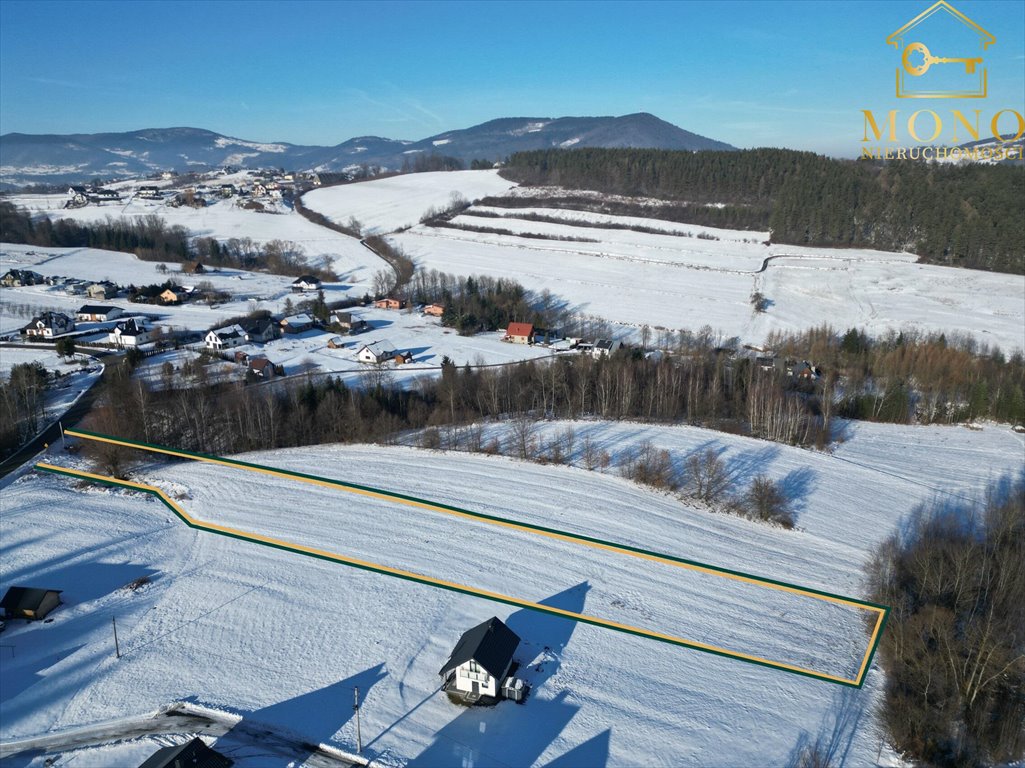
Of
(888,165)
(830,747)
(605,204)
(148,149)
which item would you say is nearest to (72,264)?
(605,204)

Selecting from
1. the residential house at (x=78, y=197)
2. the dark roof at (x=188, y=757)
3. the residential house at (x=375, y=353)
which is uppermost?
the residential house at (x=78, y=197)

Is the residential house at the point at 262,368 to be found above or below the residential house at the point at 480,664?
above

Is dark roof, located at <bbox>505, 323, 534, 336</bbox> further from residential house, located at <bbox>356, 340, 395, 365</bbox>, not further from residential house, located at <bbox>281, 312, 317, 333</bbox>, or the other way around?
residential house, located at <bbox>281, 312, 317, 333</bbox>

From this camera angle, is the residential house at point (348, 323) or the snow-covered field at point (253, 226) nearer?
the residential house at point (348, 323)

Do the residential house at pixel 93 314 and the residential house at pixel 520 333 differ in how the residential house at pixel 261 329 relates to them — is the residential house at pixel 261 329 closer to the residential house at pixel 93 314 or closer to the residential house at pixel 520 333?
the residential house at pixel 93 314

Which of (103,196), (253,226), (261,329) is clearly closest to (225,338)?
(261,329)

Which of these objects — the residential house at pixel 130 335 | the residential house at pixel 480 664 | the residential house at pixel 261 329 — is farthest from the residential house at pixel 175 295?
the residential house at pixel 480 664
